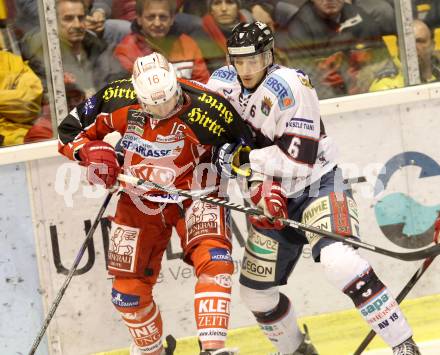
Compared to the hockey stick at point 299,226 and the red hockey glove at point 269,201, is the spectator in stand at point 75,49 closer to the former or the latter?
the hockey stick at point 299,226

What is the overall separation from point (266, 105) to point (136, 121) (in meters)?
0.61

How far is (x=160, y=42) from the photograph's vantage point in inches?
234

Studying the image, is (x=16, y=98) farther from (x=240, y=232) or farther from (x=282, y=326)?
(x=282, y=326)

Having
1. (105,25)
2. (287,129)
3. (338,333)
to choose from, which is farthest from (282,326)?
(105,25)

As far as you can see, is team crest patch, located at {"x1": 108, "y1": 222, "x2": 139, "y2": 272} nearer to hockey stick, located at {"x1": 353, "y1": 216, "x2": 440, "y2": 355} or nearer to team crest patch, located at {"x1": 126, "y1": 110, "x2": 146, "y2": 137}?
team crest patch, located at {"x1": 126, "y1": 110, "x2": 146, "y2": 137}

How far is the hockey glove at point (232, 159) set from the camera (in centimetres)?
484

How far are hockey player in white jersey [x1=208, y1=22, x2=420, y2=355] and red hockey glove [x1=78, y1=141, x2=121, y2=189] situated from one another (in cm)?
49

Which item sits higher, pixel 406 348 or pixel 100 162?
pixel 100 162

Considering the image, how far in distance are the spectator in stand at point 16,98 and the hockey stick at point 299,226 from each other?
103 cm

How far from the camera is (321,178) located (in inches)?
193

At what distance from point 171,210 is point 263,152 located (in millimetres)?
572

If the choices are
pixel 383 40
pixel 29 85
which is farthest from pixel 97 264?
pixel 383 40

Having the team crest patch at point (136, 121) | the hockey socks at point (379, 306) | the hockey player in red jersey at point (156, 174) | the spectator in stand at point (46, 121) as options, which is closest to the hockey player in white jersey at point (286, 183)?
the hockey socks at point (379, 306)

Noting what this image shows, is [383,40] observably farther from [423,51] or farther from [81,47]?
[81,47]
